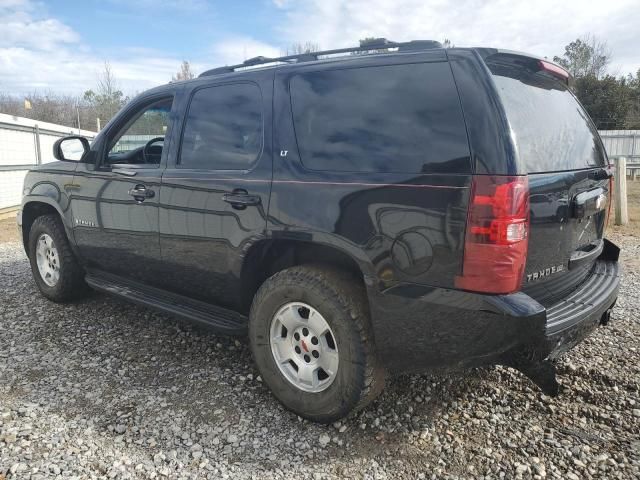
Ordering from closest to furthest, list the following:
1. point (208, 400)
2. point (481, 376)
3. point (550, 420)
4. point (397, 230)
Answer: point (397, 230)
point (550, 420)
point (208, 400)
point (481, 376)

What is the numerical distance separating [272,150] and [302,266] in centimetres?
68

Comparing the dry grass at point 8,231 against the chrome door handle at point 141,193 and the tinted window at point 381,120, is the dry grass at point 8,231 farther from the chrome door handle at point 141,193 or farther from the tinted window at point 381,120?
the tinted window at point 381,120

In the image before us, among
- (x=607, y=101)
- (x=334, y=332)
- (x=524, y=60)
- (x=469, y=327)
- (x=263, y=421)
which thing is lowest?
(x=263, y=421)

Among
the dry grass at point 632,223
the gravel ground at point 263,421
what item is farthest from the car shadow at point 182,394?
the dry grass at point 632,223

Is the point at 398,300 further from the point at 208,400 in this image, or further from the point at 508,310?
the point at 208,400

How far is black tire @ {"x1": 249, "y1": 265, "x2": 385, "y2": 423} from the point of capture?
245cm

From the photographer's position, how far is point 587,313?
2445 millimetres

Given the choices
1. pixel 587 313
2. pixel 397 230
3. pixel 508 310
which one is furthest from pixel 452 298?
pixel 587 313

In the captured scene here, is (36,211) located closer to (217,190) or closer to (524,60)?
(217,190)

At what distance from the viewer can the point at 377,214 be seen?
2.29 m

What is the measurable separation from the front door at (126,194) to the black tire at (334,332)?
120 centimetres

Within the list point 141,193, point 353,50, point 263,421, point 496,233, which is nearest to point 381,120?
point 353,50

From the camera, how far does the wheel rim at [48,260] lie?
446 cm

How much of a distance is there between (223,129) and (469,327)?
1.93 meters
